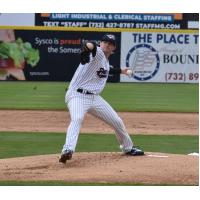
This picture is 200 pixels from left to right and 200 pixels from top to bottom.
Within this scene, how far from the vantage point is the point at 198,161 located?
28.6 feet

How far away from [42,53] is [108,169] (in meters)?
22.1

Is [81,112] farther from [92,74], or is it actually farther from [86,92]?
[92,74]

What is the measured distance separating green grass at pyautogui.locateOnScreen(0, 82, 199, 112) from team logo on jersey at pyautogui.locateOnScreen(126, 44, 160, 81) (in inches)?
30.1

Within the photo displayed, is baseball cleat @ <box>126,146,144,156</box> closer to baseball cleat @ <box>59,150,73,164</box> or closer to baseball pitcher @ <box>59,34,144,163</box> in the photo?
baseball pitcher @ <box>59,34,144,163</box>

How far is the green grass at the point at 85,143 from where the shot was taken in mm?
10409

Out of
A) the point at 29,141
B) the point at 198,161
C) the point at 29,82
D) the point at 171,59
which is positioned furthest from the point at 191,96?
the point at 198,161

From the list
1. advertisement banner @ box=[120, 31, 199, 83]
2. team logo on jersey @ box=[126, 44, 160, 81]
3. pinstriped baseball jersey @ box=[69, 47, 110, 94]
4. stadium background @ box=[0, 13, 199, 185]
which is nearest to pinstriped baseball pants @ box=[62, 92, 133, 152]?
pinstriped baseball jersey @ box=[69, 47, 110, 94]

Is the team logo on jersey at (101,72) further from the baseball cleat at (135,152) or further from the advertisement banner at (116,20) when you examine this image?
the advertisement banner at (116,20)

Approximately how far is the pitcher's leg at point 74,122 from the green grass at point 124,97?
9.17 m

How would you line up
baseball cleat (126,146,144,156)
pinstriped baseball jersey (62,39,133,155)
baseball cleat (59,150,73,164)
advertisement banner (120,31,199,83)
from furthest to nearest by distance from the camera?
advertisement banner (120,31,199,83), baseball cleat (126,146,144,156), pinstriped baseball jersey (62,39,133,155), baseball cleat (59,150,73,164)

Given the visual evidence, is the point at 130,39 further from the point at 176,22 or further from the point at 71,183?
the point at 71,183

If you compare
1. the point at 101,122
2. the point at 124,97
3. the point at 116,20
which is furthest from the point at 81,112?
the point at 116,20

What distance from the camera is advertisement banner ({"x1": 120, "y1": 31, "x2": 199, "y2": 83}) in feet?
96.9

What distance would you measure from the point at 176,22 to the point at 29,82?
34.6 feet
